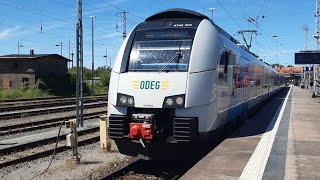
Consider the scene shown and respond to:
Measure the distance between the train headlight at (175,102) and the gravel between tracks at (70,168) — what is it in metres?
1.84

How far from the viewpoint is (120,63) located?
33.1 feet

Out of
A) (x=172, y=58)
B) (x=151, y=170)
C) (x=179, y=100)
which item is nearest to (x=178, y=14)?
(x=172, y=58)

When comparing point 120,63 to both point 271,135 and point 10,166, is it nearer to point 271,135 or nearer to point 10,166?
point 10,166

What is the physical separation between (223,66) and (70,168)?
13.2 ft

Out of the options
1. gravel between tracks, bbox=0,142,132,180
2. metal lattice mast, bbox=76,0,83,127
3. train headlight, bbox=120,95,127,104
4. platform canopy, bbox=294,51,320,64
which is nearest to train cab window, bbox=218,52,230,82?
train headlight, bbox=120,95,127,104

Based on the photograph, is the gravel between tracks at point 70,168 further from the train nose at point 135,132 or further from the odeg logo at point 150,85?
the odeg logo at point 150,85

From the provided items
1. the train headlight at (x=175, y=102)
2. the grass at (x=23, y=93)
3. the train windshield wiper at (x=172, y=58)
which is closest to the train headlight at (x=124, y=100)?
the train headlight at (x=175, y=102)

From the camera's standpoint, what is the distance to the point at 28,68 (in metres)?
54.0

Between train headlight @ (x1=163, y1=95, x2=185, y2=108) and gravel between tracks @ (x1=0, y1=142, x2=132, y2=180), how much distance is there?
1845mm

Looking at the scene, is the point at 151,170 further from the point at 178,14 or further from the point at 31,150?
the point at 31,150

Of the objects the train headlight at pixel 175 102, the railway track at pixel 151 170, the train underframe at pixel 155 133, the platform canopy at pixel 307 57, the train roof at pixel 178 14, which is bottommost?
the railway track at pixel 151 170

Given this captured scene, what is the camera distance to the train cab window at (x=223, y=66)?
1073cm

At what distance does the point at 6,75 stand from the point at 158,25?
49.3 m

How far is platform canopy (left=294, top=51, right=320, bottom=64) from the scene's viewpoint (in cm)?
4189
